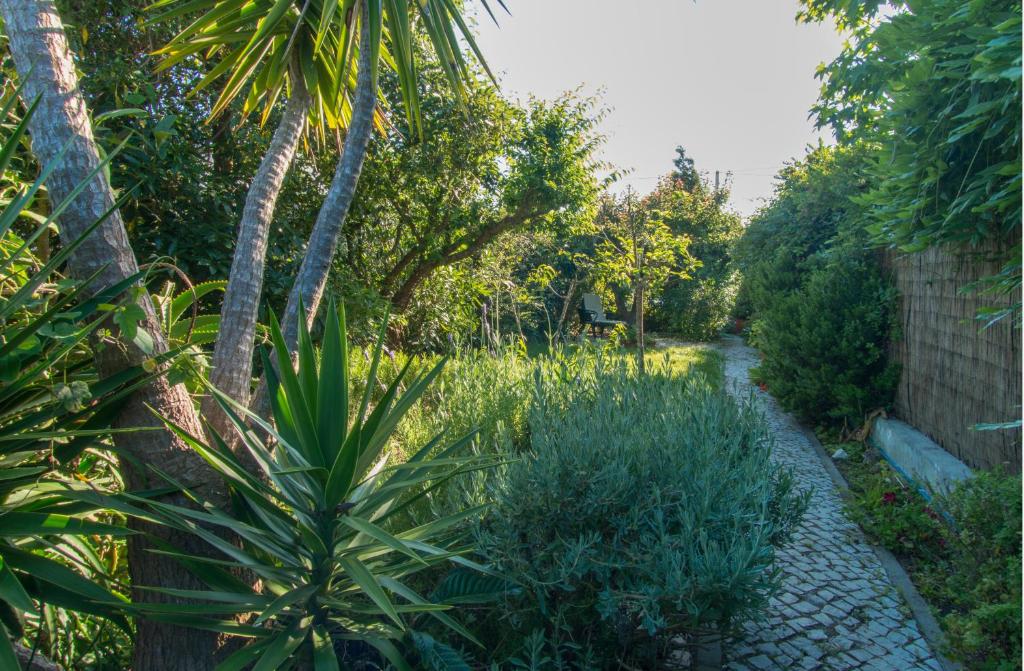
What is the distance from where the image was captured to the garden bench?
1558cm

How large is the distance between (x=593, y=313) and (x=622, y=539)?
13.7m

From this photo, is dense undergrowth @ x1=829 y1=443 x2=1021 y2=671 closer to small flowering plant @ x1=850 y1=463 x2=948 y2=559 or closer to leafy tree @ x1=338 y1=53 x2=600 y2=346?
small flowering plant @ x1=850 y1=463 x2=948 y2=559

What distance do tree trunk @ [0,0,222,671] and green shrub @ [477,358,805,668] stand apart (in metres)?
1.01

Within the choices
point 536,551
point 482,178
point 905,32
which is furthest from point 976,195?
point 482,178

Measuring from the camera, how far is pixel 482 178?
29.8 ft

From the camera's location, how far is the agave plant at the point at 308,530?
1886 millimetres

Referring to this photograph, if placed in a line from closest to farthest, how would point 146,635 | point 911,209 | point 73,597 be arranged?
point 73,597 < point 146,635 < point 911,209

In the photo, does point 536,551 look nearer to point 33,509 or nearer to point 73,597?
point 73,597

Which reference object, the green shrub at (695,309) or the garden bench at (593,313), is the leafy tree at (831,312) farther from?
the green shrub at (695,309)

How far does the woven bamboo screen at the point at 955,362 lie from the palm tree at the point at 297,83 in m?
3.28

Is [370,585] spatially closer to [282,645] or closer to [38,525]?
[282,645]

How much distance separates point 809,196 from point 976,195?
18.7ft

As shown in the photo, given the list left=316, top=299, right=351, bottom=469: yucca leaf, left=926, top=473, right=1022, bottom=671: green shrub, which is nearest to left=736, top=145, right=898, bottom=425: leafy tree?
left=926, top=473, right=1022, bottom=671: green shrub

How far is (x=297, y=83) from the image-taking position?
10.9 feet
